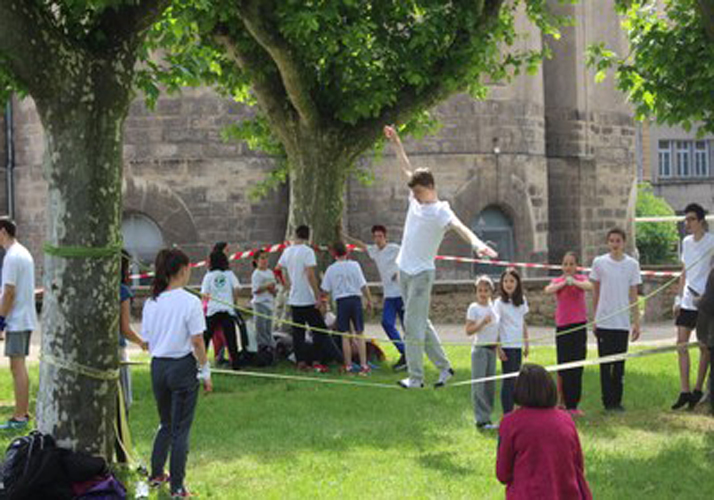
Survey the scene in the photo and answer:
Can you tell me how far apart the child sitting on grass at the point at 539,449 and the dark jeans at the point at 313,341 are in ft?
28.8

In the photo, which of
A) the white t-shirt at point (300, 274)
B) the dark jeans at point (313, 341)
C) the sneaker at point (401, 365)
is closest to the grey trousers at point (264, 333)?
the dark jeans at point (313, 341)

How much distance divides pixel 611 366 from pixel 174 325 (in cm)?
521

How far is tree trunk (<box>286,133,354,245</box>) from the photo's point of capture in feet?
49.3

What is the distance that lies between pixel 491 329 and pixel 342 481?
2520 millimetres

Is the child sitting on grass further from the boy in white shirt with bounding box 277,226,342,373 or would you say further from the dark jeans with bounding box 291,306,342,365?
the dark jeans with bounding box 291,306,342,365

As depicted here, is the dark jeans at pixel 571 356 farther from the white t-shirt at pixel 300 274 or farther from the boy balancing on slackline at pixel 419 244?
the white t-shirt at pixel 300 274

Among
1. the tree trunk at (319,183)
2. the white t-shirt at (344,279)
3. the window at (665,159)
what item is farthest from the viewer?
the window at (665,159)

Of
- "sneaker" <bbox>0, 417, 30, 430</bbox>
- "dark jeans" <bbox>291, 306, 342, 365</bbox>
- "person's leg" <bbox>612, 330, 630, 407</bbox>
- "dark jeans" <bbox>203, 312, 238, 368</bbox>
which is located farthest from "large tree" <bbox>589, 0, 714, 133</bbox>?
"sneaker" <bbox>0, 417, 30, 430</bbox>

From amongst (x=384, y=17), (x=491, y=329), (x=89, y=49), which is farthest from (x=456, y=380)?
(x=89, y=49)

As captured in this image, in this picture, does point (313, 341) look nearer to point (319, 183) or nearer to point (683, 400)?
point (319, 183)

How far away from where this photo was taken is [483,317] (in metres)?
9.50

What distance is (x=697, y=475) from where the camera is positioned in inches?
309

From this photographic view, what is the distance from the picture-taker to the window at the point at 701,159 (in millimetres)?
55719

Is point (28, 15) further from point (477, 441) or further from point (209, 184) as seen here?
point (209, 184)
